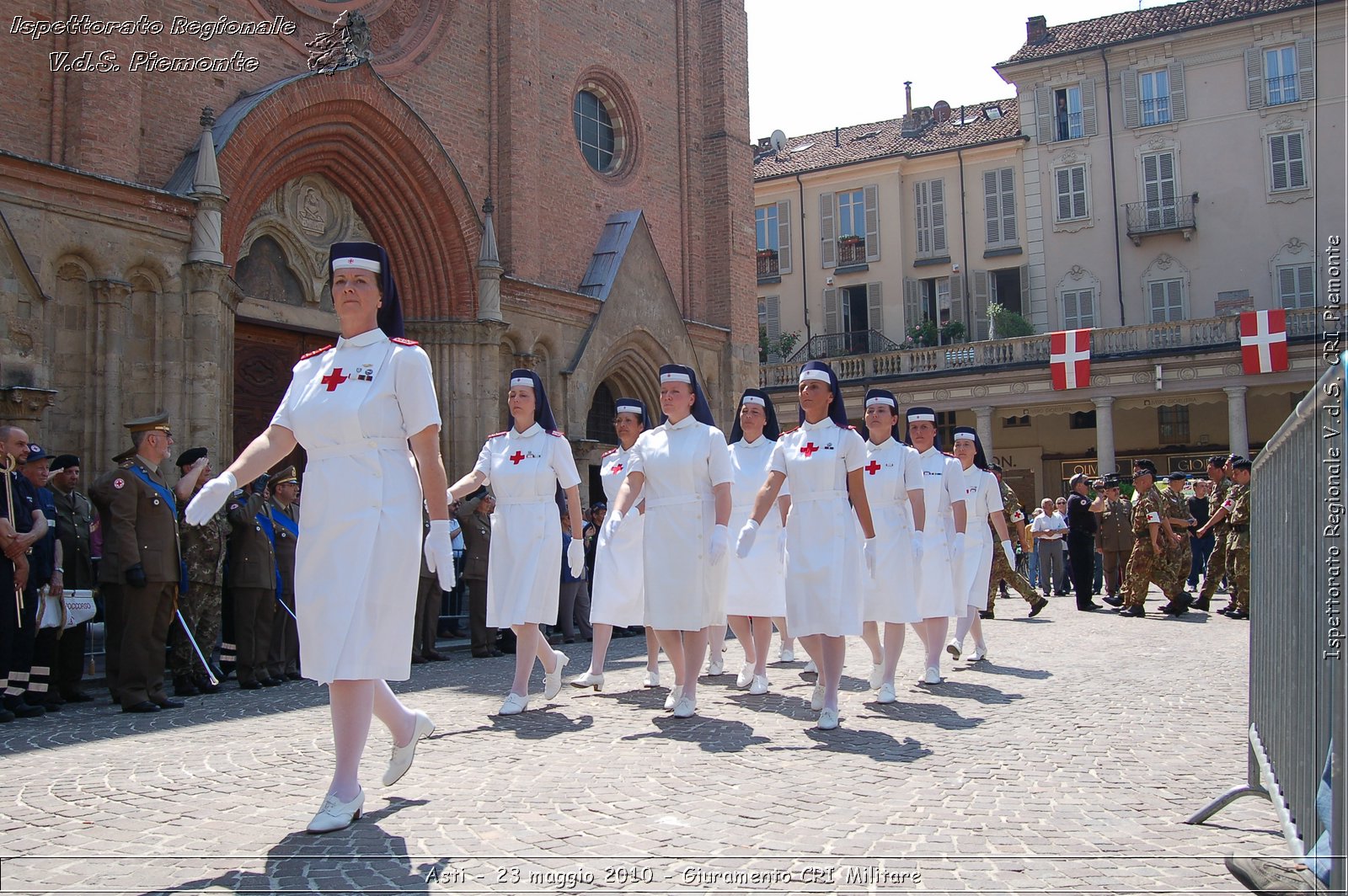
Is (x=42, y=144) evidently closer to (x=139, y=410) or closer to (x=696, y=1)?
(x=139, y=410)

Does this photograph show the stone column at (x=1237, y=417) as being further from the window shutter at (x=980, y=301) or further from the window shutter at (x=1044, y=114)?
the window shutter at (x=1044, y=114)

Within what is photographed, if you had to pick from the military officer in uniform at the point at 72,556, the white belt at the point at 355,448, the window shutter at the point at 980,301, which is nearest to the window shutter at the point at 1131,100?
the window shutter at the point at 980,301

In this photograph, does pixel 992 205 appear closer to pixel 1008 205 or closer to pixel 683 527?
pixel 1008 205

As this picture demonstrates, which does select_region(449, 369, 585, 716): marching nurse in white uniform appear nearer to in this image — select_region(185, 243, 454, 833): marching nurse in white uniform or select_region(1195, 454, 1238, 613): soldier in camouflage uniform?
select_region(185, 243, 454, 833): marching nurse in white uniform

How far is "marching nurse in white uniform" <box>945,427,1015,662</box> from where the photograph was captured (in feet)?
35.2

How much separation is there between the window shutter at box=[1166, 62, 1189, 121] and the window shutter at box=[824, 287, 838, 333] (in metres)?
13.2

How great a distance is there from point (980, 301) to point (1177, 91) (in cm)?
953

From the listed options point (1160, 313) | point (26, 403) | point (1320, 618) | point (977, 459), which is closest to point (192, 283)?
point (26, 403)

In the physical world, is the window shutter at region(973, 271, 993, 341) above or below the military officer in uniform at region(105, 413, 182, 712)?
above

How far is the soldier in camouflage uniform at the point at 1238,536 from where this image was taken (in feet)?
50.1

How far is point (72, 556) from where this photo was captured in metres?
9.88

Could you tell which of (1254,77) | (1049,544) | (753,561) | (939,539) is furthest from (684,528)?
(1254,77)

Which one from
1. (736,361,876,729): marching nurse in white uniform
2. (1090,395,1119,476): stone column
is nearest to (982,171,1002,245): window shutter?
(1090,395,1119,476): stone column

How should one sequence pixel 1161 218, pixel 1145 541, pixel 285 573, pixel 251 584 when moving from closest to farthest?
pixel 251 584 → pixel 285 573 → pixel 1145 541 → pixel 1161 218
